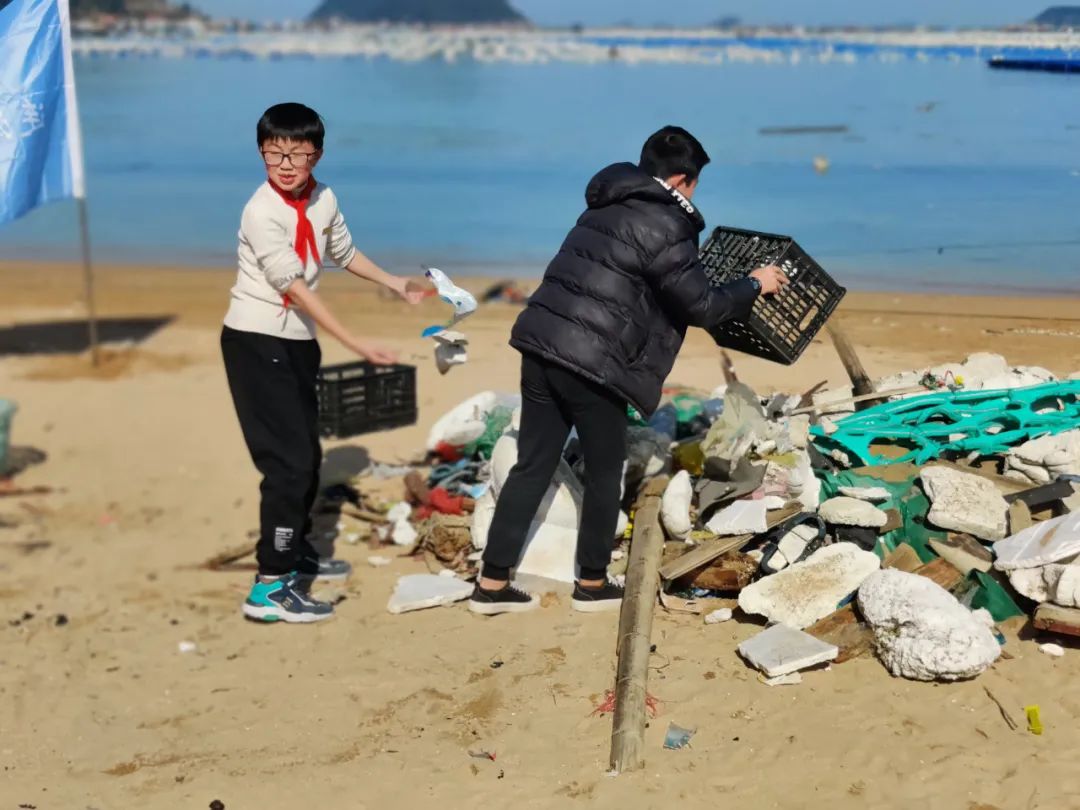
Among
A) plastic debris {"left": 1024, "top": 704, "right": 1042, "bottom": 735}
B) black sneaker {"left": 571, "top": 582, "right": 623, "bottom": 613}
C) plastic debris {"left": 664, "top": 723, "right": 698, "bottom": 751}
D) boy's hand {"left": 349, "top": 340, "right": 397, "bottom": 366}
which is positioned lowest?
black sneaker {"left": 571, "top": 582, "right": 623, "bottom": 613}

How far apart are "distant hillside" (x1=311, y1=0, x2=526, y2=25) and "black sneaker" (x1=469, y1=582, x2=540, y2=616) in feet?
323

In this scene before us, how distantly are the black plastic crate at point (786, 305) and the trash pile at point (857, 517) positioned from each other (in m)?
0.36

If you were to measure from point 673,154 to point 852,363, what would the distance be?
6.34ft

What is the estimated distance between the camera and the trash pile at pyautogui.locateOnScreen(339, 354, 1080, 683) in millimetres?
4484

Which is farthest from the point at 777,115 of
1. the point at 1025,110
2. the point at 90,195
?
the point at 1025,110

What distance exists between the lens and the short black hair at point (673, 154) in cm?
468

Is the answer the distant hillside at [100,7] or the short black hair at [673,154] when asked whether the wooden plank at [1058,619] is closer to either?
the short black hair at [673,154]

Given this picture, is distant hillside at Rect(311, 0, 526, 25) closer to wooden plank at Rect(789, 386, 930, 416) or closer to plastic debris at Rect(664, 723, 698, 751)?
wooden plank at Rect(789, 386, 930, 416)

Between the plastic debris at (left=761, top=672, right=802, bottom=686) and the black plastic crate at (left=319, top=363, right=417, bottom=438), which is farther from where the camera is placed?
the black plastic crate at (left=319, top=363, right=417, bottom=438)

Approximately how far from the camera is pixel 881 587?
178 inches

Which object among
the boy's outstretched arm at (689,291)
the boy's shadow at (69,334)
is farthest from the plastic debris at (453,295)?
the boy's shadow at (69,334)

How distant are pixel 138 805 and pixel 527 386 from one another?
6.69 feet

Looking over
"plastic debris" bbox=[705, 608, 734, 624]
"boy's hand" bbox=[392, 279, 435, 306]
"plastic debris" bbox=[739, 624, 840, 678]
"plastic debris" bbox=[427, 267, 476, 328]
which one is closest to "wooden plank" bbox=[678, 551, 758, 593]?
"plastic debris" bbox=[705, 608, 734, 624]

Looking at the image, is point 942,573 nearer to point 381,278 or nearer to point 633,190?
point 633,190
